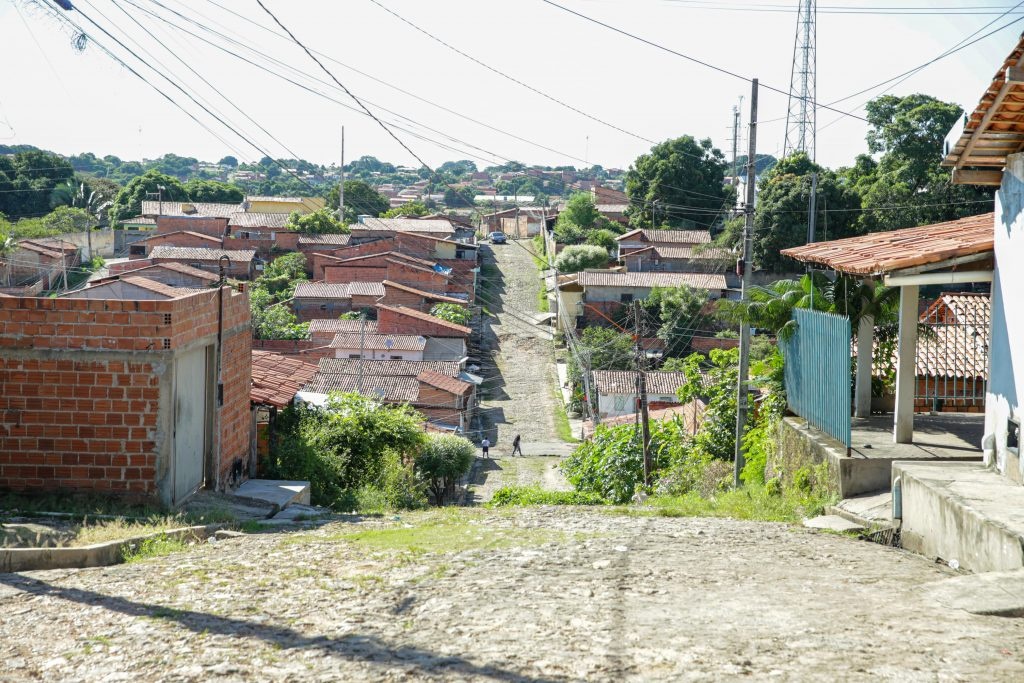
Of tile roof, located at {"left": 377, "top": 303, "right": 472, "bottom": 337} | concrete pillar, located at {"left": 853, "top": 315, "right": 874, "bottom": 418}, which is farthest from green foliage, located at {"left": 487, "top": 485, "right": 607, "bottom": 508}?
tile roof, located at {"left": 377, "top": 303, "right": 472, "bottom": 337}

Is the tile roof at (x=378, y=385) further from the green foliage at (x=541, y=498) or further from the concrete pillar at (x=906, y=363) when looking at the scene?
the concrete pillar at (x=906, y=363)

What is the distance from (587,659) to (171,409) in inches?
256

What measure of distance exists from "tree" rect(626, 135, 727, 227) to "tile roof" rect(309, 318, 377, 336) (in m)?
25.8

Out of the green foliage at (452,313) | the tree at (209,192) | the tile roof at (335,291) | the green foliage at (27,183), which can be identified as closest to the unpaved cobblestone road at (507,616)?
the green foliage at (452,313)

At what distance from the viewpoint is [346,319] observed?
45.4m

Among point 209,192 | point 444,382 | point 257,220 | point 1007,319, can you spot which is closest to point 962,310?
point 1007,319

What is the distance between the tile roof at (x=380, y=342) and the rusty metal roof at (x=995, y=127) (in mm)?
34440

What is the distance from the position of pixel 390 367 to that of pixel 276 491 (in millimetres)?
26723

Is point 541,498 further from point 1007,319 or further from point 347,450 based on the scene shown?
point 1007,319

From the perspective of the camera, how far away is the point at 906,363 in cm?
977

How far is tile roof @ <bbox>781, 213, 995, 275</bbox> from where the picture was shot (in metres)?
9.06

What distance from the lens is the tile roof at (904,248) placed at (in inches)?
357

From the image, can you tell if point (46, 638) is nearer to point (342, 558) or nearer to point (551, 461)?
point (342, 558)

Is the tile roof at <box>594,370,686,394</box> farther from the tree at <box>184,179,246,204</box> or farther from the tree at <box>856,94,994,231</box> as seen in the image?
the tree at <box>184,179,246,204</box>
